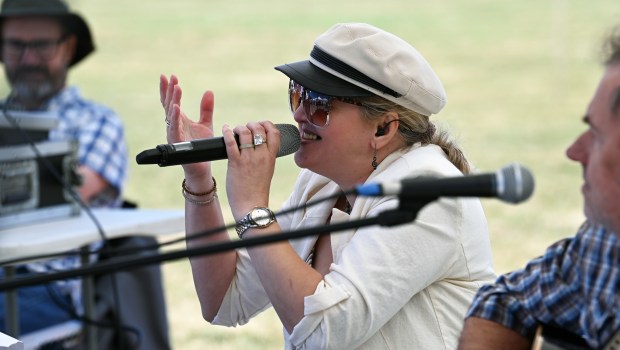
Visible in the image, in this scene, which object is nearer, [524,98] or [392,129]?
[392,129]

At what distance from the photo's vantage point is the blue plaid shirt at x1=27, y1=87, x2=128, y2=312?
4891mm

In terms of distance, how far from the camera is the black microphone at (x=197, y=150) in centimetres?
235

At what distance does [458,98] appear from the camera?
47.4ft

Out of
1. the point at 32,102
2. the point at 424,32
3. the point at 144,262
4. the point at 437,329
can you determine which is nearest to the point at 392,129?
the point at 437,329

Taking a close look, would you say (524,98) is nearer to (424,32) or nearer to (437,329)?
(424,32)

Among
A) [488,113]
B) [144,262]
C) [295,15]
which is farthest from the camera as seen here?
[295,15]

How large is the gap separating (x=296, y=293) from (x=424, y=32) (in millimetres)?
16853

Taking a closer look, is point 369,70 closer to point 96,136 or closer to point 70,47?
point 96,136

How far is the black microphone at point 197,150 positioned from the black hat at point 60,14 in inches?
116

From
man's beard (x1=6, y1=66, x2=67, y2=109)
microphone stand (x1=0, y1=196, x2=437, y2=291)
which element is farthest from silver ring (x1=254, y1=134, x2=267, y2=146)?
man's beard (x1=6, y1=66, x2=67, y2=109)

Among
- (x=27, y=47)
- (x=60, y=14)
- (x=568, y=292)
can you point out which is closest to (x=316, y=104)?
(x=568, y=292)

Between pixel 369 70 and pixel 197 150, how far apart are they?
1.58 ft

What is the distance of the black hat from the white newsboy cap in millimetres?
2907

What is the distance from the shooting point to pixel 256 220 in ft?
8.04
